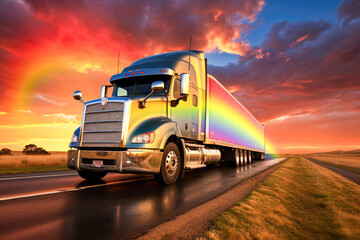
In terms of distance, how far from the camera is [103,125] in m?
6.26

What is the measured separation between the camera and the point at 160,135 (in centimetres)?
608

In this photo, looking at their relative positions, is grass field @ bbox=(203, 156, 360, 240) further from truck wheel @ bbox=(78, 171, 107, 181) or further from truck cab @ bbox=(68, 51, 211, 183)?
truck wheel @ bbox=(78, 171, 107, 181)

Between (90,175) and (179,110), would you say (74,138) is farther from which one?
(179,110)

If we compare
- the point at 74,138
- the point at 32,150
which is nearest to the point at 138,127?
the point at 74,138

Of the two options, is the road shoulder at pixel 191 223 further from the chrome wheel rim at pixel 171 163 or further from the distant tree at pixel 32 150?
the distant tree at pixel 32 150

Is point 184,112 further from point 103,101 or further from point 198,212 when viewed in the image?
point 198,212

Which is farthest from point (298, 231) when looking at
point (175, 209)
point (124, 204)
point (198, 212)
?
point (124, 204)

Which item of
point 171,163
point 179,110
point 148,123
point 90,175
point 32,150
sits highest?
point 179,110

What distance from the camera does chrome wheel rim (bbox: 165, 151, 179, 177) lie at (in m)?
6.51

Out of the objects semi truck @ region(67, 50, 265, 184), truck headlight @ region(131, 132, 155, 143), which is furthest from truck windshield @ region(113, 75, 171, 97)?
truck headlight @ region(131, 132, 155, 143)

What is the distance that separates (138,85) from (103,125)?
1.71 m

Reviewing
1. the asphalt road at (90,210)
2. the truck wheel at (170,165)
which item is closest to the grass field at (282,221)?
the asphalt road at (90,210)

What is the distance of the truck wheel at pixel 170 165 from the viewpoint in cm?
634

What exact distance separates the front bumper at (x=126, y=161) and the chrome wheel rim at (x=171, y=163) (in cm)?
49
